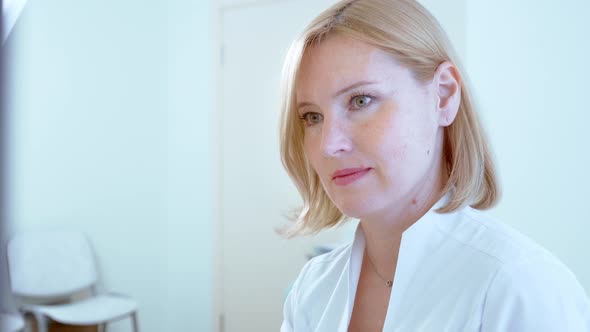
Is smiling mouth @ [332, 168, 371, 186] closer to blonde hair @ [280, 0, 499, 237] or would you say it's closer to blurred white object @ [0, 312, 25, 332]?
blonde hair @ [280, 0, 499, 237]

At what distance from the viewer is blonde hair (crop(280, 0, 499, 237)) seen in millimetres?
733

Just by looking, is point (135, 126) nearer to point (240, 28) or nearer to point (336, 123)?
point (240, 28)

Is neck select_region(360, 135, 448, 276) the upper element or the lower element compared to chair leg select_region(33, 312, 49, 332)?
upper

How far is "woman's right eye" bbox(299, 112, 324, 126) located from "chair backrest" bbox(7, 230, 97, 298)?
1276 millimetres

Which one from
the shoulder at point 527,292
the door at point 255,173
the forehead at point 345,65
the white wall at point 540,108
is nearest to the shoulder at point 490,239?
the shoulder at point 527,292

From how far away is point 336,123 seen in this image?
0.75m

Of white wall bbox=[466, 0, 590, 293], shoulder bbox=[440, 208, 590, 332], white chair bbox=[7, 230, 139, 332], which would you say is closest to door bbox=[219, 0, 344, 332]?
white chair bbox=[7, 230, 139, 332]

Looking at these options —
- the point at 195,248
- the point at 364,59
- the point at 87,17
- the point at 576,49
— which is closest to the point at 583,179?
the point at 576,49

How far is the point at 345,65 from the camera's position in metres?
0.74

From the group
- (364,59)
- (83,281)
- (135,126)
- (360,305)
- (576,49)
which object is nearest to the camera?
(364,59)

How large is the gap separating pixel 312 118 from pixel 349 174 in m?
0.14

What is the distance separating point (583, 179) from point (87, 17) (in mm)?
2140

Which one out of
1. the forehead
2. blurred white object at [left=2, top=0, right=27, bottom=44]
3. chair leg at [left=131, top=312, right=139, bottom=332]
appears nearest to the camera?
blurred white object at [left=2, top=0, right=27, bottom=44]

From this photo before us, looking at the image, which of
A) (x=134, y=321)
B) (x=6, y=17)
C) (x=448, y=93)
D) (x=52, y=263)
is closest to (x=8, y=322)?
(x=6, y=17)
